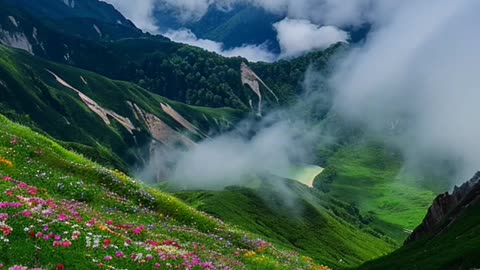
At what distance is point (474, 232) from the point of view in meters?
43.3

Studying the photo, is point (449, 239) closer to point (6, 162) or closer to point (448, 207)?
point (448, 207)

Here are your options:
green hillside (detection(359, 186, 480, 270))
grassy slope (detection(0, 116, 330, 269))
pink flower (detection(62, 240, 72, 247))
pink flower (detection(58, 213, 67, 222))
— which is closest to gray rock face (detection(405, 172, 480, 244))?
green hillside (detection(359, 186, 480, 270))

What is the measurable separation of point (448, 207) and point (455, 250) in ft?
105

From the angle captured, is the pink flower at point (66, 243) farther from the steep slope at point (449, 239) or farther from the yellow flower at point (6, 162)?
the steep slope at point (449, 239)

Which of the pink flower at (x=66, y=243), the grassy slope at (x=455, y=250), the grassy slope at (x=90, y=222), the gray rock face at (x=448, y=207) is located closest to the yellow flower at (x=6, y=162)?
the grassy slope at (x=90, y=222)

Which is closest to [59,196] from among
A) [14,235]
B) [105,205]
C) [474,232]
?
[105,205]

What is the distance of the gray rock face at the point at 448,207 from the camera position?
59.5m

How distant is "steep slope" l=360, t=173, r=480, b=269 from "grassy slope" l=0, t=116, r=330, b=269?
31.7ft

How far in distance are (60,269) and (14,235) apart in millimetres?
3986

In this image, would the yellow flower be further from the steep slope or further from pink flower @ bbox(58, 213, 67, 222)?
the steep slope

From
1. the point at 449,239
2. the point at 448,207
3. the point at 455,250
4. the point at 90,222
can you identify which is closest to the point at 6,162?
the point at 90,222

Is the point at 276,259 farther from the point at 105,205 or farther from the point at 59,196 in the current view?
the point at 59,196

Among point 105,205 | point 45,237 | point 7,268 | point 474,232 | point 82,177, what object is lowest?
point 7,268

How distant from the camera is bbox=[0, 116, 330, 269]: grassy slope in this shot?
88.4 feet
